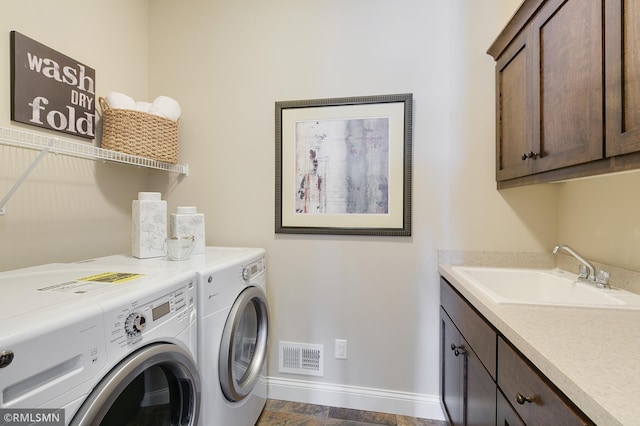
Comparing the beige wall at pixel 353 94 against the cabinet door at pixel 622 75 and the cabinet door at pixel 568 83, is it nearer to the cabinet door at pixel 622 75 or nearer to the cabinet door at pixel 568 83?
the cabinet door at pixel 568 83

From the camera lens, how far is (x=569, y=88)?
0.98 m

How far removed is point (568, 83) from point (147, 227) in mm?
1891

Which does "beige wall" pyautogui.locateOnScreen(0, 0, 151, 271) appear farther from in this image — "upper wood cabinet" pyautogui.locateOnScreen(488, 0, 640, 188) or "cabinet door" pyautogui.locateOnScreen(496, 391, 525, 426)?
"upper wood cabinet" pyautogui.locateOnScreen(488, 0, 640, 188)

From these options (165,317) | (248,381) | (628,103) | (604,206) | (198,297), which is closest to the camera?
(628,103)

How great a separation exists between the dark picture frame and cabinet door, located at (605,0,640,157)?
0.89 m

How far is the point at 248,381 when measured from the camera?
1399 mm

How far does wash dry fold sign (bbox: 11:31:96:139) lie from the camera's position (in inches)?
47.8

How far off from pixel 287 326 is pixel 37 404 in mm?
1370

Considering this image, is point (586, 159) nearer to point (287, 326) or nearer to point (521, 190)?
point (521, 190)

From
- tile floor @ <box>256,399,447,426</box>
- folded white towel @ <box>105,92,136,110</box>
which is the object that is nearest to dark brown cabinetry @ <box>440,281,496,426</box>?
tile floor @ <box>256,399,447,426</box>

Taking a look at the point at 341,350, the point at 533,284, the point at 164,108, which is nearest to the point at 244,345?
the point at 341,350

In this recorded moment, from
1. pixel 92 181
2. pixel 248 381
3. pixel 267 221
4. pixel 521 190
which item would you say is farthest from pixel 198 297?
pixel 521 190

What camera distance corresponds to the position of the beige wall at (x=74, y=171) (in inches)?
47.7

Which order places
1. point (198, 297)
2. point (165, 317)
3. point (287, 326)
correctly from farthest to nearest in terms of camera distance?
point (287, 326)
point (198, 297)
point (165, 317)
